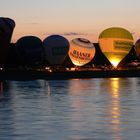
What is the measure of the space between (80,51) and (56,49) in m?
3.88

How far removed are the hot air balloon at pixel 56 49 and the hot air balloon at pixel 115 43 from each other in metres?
5.77

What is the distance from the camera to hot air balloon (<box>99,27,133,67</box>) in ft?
284

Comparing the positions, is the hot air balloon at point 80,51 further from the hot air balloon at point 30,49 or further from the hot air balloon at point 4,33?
the hot air balloon at point 4,33

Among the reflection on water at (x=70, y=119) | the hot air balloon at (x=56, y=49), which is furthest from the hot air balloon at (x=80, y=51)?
the reflection on water at (x=70, y=119)

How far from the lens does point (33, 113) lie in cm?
2456

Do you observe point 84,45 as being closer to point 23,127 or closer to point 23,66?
Answer: point 23,66

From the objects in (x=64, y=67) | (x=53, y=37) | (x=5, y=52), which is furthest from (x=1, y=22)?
(x=64, y=67)

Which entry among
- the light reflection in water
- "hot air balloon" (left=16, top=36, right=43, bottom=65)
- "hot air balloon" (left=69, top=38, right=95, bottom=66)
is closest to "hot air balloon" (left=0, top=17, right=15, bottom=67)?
"hot air balloon" (left=16, top=36, right=43, bottom=65)

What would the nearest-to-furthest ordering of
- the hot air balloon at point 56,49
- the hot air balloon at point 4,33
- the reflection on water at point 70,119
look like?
the reflection on water at point 70,119, the hot air balloon at point 4,33, the hot air balloon at point 56,49

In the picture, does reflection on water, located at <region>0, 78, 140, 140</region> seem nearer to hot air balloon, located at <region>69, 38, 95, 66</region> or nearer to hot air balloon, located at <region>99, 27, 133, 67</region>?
hot air balloon, located at <region>99, 27, 133, 67</region>

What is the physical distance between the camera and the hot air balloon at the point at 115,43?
86500mm

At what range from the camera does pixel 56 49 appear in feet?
302

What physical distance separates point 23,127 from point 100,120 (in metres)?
3.03

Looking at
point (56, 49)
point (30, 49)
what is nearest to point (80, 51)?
point (56, 49)
